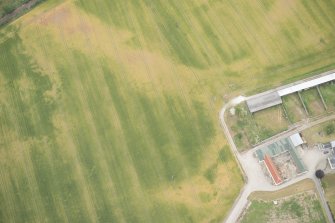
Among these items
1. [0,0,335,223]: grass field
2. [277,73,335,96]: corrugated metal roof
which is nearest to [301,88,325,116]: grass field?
[277,73,335,96]: corrugated metal roof

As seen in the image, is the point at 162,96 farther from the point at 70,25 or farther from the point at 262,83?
the point at 70,25

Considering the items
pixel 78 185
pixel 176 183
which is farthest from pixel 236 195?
pixel 78 185

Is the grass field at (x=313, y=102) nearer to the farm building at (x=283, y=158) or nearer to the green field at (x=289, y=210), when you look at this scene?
the farm building at (x=283, y=158)

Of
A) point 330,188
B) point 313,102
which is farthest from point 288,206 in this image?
point 313,102

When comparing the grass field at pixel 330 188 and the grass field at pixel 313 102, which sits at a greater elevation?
the grass field at pixel 313 102

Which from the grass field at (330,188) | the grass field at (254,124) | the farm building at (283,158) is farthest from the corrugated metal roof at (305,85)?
the grass field at (330,188)

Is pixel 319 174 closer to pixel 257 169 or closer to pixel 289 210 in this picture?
pixel 289 210
